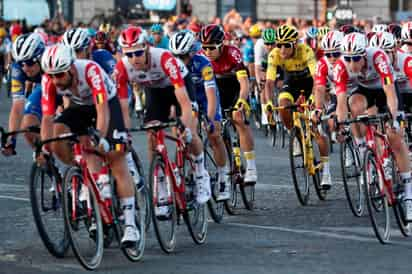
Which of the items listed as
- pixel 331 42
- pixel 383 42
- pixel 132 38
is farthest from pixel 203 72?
pixel 331 42

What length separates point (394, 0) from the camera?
212 ft

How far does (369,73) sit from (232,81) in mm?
2589

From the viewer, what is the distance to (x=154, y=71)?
11.8m

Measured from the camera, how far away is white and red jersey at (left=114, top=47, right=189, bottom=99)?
11578 millimetres

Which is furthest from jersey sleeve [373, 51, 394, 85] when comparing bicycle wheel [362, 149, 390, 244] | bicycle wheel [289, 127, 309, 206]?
bicycle wheel [289, 127, 309, 206]

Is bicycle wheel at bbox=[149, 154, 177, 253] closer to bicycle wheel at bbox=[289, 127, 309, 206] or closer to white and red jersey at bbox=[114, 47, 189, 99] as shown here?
white and red jersey at bbox=[114, 47, 189, 99]

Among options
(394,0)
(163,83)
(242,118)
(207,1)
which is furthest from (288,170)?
(394,0)

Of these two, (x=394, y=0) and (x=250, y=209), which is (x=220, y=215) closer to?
(x=250, y=209)

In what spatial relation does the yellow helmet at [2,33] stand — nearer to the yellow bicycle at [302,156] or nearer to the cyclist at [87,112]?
the yellow bicycle at [302,156]

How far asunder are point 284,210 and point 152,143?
2908mm

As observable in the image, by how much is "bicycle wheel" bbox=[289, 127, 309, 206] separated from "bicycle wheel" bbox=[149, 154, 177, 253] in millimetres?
3381

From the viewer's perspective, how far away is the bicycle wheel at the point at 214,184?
13250 millimetres

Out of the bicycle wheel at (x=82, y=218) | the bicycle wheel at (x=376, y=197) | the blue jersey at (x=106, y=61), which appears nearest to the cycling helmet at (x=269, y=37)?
the blue jersey at (x=106, y=61)

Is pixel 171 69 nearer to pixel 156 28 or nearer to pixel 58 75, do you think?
pixel 58 75
